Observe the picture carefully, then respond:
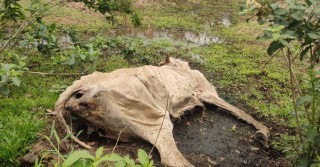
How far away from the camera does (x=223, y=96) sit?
465cm

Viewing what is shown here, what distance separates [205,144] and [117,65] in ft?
9.84

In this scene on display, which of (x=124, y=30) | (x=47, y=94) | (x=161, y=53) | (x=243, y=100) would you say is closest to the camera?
(x=47, y=94)

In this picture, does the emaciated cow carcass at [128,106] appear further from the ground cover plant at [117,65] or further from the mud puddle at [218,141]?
the ground cover plant at [117,65]

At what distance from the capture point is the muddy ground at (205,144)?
274cm

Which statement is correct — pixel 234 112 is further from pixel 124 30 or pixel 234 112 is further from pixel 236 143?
pixel 124 30

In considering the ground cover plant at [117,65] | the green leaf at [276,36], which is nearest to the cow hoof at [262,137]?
the ground cover plant at [117,65]

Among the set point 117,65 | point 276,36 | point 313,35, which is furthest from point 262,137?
point 117,65

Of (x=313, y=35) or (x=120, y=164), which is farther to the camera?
(x=313, y=35)

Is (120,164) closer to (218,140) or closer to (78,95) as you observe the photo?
(78,95)

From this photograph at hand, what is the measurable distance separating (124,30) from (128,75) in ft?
22.9

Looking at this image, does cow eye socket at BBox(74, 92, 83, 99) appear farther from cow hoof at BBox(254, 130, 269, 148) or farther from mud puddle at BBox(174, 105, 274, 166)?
cow hoof at BBox(254, 130, 269, 148)

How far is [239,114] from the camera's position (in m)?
3.74

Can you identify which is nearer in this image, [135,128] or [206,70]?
[135,128]

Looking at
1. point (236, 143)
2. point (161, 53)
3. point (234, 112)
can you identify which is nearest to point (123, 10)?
point (161, 53)
